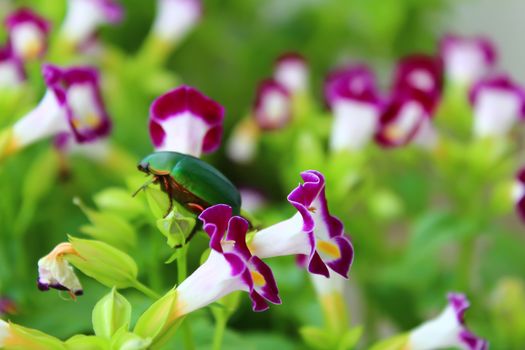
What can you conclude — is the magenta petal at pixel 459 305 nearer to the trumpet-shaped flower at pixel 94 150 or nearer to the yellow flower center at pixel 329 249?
the yellow flower center at pixel 329 249

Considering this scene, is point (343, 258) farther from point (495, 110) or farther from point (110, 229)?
point (495, 110)

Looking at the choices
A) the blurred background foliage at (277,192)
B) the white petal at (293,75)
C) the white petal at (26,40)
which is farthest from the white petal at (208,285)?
the white petal at (293,75)

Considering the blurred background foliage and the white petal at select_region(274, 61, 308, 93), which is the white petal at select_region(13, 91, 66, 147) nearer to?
the blurred background foliage

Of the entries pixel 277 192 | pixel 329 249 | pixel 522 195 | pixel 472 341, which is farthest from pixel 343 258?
pixel 277 192

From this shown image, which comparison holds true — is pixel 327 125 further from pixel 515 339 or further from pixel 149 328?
pixel 149 328

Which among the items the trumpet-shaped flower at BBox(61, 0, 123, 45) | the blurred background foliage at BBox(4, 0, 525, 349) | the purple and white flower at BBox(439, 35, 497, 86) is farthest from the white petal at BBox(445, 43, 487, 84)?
the trumpet-shaped flower at BBox(61, 0, 123, 45)

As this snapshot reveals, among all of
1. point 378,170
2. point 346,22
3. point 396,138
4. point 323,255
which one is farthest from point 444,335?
point 346,22
